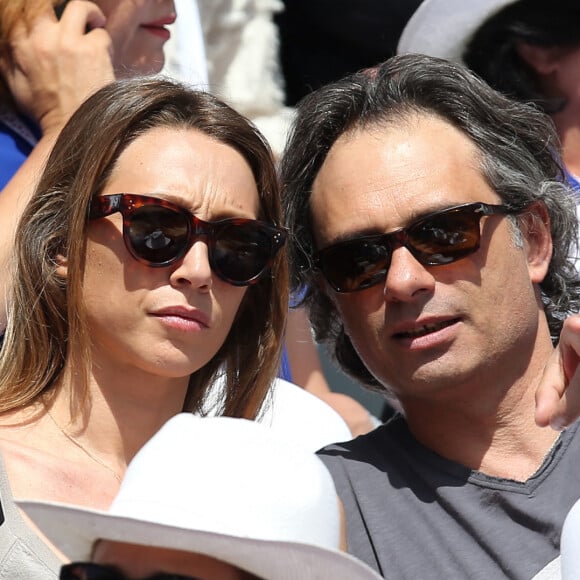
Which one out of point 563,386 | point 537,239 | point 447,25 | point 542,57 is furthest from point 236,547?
point 542,57

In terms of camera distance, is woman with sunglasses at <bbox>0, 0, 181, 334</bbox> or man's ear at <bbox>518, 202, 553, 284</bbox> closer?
man's ear at <bbox>518, 202, 553, 284</bbox>

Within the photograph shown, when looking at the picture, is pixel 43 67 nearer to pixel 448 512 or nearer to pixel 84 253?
pixel 84 253

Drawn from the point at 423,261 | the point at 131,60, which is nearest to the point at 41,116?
the point at 131,60

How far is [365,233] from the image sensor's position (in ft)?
9.29

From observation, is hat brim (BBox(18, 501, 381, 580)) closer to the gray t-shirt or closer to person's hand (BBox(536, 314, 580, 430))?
person's hand (BBox(536, 314, 580, 430))

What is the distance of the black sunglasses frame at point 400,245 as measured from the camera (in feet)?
9.11

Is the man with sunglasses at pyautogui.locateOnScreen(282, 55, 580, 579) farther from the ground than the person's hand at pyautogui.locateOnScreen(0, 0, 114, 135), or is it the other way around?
the person's hand at pyautogui.locateOnScreen(0, 0, 114, 135)

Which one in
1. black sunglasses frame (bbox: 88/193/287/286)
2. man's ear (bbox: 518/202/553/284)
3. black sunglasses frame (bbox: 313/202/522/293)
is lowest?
man's ear (bbox: 518/202/553/284)

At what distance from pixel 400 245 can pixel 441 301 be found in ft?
0.45

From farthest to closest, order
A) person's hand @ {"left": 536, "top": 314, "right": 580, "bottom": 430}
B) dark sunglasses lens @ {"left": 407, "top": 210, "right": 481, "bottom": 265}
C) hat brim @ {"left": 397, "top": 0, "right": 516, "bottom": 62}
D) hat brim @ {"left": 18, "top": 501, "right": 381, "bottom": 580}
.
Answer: hat brim @ {"left": 397, "top": 0, "right": 516, "bottom": 62}, dark sunglasses lens @ {"left": 407, "top": 210, "right": 481, "bottom": 265}, person's hand @ {"left": 536, "top": 314, "right": 580, "bottom": 430}, hat brim @ {"left": 18, "top": 501, "right": 381, "bottom": 580}

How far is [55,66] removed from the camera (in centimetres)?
323

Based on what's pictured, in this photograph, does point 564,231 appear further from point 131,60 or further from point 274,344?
point 131,60

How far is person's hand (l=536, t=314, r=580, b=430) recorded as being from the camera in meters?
2.13

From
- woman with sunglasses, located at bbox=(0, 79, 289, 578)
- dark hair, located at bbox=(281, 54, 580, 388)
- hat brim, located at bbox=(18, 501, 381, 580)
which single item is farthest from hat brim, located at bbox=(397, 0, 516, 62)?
hat brim, located at bbox=(18, 501, 381, 580)
